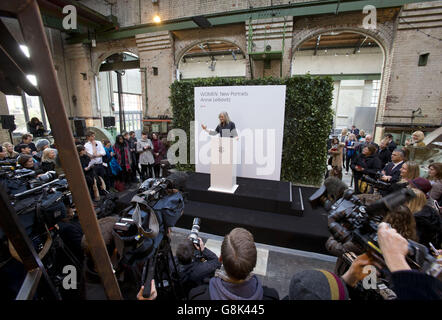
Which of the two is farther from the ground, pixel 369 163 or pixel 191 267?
pixel 369 163

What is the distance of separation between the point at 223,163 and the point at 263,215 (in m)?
1.30

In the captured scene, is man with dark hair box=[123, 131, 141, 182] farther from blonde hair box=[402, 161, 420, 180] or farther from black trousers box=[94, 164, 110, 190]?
blonde hair box=[402, 161, 420, 180]

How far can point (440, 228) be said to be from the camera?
2.05 m

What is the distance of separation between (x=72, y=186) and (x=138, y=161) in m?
5.53

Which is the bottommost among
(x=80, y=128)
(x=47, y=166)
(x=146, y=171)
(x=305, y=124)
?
(x=146, y=171)

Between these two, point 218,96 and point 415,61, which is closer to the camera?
point 218,96

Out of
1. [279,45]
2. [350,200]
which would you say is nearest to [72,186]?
[350,200]

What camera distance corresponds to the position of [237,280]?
111 cm

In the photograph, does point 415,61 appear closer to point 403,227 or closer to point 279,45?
point 279,45

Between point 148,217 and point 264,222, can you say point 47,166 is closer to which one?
point 148,217

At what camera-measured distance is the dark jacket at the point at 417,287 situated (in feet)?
2.54

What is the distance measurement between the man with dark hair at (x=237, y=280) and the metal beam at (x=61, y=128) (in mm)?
481

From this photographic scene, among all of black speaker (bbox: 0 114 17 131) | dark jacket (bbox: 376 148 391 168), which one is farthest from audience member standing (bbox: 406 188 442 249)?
black speaker (bbox: 0 114 17 131)

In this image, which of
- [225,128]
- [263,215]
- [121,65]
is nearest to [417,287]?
[263,215]
